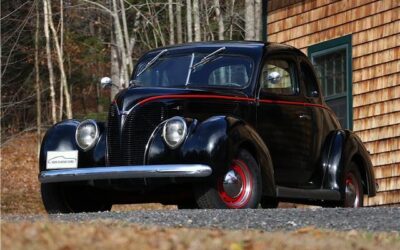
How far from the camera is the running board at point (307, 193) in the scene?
441 inches

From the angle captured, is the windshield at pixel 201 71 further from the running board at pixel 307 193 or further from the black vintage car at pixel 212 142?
the running board at pixel 307 193

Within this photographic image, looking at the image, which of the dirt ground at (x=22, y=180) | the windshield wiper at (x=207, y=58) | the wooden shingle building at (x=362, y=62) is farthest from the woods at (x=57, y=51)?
the windshield wiper at (x=207, y=58)

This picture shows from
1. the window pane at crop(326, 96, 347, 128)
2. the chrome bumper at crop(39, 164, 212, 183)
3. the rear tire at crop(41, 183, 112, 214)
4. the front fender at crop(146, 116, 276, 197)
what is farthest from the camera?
the window pane at crop(326, 96, 347, 128)

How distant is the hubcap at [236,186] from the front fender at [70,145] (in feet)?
4.22

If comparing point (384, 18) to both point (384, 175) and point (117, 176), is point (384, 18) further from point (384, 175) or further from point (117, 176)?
point (117, 176)

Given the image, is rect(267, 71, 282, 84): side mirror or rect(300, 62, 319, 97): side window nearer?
rect(267, 71, 282, 84): side mirror

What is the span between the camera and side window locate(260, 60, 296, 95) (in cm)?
1132

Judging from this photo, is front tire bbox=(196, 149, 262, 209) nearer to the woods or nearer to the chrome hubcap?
the chrome hubcap

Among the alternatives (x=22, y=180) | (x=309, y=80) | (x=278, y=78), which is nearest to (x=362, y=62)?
(x=309, y=80)

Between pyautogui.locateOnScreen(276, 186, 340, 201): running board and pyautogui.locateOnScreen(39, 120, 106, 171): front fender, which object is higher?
pyautogui.locateOnScreen(39, 120, 106, 171): front fender

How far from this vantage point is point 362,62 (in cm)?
1691

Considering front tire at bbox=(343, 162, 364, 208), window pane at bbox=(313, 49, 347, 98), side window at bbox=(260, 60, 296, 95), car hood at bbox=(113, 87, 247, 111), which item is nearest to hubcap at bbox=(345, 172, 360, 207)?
front tire at bbox=(343, 162, 364, 208)

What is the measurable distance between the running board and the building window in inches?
213

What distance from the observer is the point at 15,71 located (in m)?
43.7
